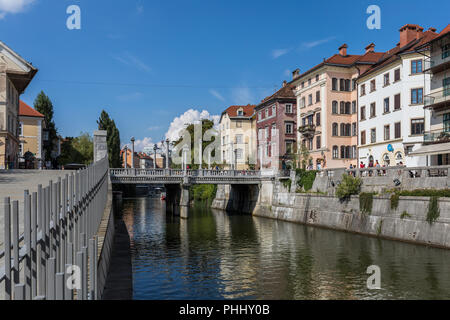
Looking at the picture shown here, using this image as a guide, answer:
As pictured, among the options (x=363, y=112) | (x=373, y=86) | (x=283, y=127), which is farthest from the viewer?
(x=283, y=127)

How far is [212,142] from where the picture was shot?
332ft

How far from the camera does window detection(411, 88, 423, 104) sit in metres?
45.7

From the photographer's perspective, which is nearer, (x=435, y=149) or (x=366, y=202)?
(x=366, y=202)

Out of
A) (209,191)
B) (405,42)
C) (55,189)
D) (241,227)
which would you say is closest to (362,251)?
(241,227)

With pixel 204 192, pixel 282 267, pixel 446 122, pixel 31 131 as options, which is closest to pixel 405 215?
pixel 282 267

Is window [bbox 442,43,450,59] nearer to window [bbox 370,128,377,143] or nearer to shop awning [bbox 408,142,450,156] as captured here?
shop awning [bbox 408,142,450,156]

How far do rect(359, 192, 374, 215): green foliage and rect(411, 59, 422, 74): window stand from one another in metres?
16.5

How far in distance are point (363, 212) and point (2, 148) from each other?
36.4m

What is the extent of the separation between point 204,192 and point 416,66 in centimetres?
5146

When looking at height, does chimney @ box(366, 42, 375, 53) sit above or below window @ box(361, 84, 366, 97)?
above

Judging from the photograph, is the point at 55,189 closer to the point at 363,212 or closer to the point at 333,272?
the point at 333,272

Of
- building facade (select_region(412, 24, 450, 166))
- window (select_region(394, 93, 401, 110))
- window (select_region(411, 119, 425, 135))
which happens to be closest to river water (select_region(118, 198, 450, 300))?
building facade (select_region(412, 24, 450, 166))

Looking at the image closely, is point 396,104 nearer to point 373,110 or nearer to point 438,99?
point 373,110

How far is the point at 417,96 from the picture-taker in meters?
45.9
